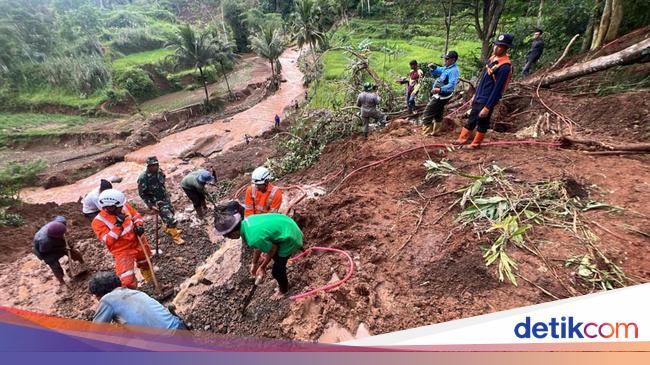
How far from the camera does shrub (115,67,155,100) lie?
96.1 ft

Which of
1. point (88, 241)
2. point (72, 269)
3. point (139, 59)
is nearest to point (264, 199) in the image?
point (72, 269)

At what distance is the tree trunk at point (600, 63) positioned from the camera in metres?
5.91

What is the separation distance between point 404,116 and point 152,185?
5760mm

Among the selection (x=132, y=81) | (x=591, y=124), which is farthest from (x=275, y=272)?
(x=132, y=81)

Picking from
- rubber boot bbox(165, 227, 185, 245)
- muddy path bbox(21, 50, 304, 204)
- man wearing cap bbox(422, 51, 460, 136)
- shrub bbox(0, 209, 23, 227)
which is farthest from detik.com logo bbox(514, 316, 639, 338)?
muddy path bbox(21, 50, 304, 204)

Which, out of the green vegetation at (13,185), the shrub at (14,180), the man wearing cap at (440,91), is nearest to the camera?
the man wearing cap at (440,91)

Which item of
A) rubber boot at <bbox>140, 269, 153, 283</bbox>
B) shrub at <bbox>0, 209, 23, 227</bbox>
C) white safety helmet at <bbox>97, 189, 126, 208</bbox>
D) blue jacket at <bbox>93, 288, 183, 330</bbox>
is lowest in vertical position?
shrub at <bbox>0, 209, 23, 227</bbox>

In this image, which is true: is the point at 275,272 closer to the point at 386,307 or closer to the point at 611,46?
the point at 386,307

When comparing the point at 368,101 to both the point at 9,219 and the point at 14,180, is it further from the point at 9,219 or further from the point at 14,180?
the point at 14,180

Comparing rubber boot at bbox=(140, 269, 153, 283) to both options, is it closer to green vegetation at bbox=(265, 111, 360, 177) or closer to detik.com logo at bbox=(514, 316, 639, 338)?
green vegetation at bbox=(265, 111, 360, 177)

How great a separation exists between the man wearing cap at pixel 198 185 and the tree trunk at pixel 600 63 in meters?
7.47

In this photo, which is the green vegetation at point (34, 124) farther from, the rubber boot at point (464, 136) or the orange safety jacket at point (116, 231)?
the rubber boot at point (464, 136)

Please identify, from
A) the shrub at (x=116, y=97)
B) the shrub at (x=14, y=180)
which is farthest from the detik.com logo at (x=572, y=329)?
the shrub at (x=116, y=97)

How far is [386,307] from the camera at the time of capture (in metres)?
3.11
